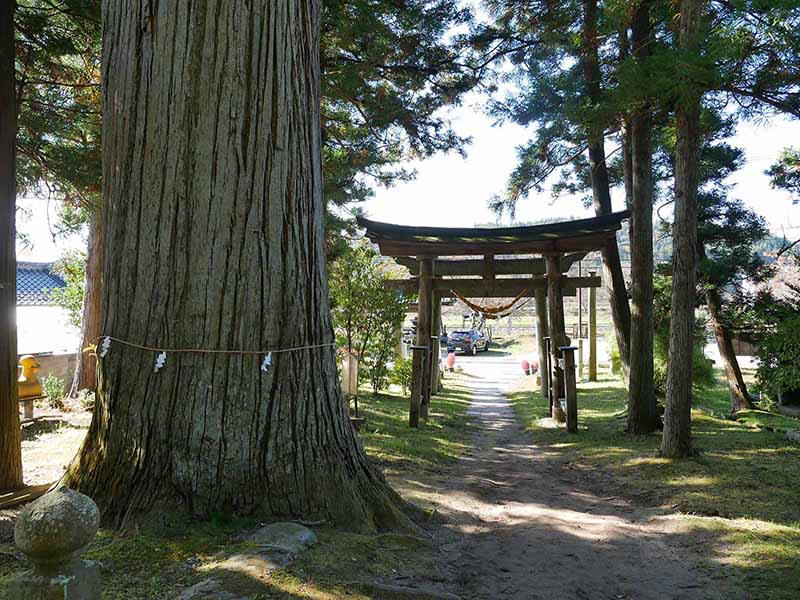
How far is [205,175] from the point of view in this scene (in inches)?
127

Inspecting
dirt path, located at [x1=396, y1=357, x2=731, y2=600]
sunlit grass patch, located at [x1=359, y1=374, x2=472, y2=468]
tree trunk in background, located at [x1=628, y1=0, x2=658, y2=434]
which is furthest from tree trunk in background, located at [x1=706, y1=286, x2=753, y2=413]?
dirt path, located at [x1=396, y1=357, x2=731, y2=600]

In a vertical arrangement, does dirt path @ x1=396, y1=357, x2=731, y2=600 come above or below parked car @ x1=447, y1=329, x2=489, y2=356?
below

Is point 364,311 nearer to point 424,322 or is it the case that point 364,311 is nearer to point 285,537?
point 424,322

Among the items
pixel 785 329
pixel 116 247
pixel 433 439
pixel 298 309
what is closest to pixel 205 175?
pixel 116 247

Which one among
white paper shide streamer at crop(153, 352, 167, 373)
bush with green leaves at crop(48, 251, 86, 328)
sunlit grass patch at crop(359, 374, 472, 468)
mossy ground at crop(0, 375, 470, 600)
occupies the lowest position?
sunlit grass patch at crop(359, 374, 472, 468)

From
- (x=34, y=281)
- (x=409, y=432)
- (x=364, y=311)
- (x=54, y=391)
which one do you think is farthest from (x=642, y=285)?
(x=34, y=281)

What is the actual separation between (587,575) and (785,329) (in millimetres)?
4036

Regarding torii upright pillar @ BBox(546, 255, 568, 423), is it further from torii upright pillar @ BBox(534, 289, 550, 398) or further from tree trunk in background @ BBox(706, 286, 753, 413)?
torii upright pillar @ BBox(534, 289, 550, 398)

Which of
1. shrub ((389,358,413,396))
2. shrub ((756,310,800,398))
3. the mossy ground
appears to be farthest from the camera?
shrub ((389,358,413,396))

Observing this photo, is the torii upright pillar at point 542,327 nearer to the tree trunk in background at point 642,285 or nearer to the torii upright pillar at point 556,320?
the torii upright pillar at point 556,320

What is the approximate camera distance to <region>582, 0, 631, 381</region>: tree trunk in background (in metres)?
9.30

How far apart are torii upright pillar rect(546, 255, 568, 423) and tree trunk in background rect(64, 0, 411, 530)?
749 centimetres

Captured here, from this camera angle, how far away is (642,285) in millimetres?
8609

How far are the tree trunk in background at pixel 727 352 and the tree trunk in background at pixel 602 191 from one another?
1.80m
